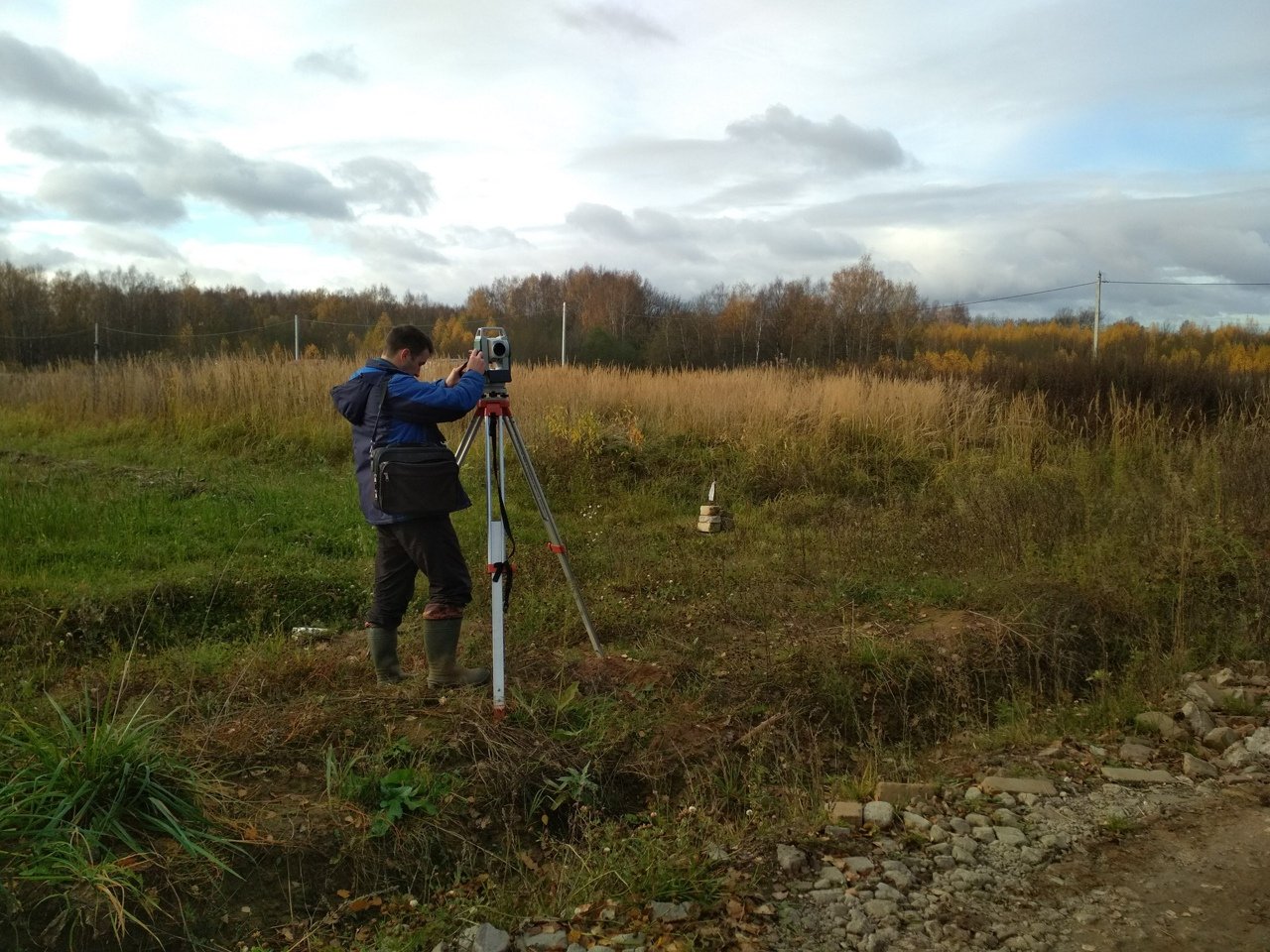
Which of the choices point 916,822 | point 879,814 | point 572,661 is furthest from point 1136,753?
point 572,661

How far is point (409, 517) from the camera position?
4309 millimetres

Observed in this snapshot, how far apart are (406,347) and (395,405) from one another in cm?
35

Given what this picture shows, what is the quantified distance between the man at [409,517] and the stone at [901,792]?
6.89 feet

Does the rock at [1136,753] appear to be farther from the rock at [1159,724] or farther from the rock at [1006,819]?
the rock at [1006,819]

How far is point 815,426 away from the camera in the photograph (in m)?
12.1

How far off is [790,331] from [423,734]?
33767 millimetres

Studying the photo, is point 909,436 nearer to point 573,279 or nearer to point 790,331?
point 790,331

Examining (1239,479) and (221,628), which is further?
(1239,479)

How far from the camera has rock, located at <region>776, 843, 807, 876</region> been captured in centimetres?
313

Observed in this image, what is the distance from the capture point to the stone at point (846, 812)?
11.5ft

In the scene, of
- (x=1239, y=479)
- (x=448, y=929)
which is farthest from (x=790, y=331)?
(x=448, y=929)

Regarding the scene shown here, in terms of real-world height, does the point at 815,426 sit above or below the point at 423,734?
above

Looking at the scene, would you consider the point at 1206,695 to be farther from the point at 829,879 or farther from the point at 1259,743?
the point at 829,879

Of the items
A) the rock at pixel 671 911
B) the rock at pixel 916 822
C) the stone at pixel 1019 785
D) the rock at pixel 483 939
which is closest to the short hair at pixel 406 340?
the rock at pixel 483 939
